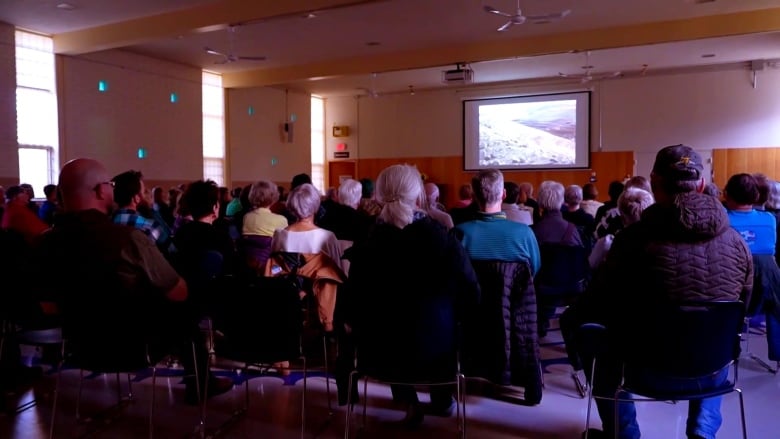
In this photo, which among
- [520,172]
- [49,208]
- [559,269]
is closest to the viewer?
[559,269]

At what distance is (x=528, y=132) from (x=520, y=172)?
0.99 meters

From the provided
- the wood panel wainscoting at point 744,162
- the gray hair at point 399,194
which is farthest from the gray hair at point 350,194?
the wood panel wainscoting at point 744,162

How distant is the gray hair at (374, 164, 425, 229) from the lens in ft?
8.30

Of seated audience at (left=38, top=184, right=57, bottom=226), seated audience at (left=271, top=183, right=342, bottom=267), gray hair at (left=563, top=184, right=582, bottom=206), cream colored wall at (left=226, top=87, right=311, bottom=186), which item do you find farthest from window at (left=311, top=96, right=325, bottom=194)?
seated audience at (left=271, top=183, right=342, bottom=267)

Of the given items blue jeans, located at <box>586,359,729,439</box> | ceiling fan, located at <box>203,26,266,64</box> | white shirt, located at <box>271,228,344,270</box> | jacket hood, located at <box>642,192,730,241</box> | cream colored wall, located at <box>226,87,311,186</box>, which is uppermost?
ceiling fan, located at <box>203,26,266,64</box>

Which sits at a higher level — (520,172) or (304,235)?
(520,172)

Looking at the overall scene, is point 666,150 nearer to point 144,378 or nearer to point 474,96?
point 144,378

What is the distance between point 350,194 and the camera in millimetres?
4797

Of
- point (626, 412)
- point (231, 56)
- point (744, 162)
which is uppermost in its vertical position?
point (231, 56)

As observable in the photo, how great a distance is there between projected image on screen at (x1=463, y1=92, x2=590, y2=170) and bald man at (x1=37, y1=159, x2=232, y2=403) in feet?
39.9

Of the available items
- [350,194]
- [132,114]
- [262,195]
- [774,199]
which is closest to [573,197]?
[774,199]

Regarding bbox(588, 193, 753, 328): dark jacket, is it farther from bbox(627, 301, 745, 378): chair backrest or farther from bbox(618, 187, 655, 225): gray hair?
bbox(618, 187, 655, 225): gray hair

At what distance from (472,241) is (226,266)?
1691 mm

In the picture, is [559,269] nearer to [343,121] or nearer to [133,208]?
[133,208]
